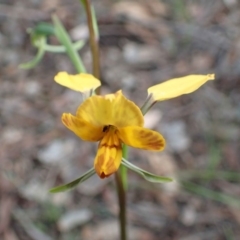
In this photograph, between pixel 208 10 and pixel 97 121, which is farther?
pixel 208 10

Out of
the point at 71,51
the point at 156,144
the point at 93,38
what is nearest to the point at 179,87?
the point at 156,144

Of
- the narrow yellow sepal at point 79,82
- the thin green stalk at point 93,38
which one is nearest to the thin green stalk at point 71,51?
the thin green stalk at point 93,38

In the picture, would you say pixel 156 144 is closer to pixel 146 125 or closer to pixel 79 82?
pixel 79 82

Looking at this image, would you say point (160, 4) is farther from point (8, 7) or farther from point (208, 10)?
point (8, 7)

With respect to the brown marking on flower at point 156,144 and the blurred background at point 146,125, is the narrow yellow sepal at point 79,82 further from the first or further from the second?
the blurred background at point 146,125

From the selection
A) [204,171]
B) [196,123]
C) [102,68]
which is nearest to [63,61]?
[102,68]

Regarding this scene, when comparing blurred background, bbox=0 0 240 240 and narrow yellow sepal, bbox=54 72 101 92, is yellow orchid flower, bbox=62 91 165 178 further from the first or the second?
blurred background, bbox=0 0 240 240
